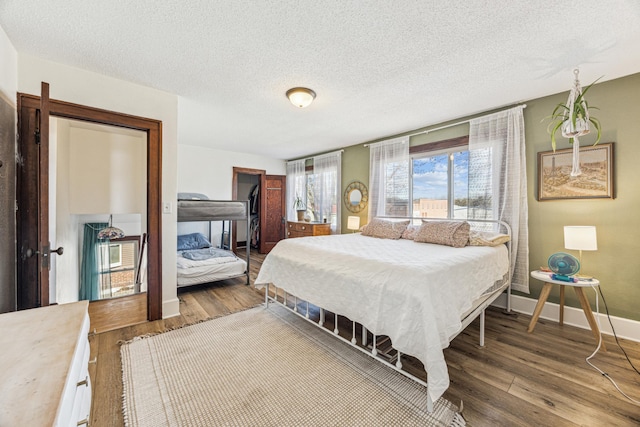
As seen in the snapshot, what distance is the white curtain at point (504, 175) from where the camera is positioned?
2.92 metres

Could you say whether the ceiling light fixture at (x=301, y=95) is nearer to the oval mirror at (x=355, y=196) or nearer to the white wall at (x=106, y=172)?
the white wall at (x=106, y=172)

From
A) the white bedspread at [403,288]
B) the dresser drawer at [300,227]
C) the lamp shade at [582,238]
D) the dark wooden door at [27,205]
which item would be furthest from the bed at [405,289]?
the dresser drawer at [300,227]

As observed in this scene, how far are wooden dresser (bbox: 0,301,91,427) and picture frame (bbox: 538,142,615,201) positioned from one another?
3902 mm

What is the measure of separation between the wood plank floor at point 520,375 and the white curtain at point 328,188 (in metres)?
2.92

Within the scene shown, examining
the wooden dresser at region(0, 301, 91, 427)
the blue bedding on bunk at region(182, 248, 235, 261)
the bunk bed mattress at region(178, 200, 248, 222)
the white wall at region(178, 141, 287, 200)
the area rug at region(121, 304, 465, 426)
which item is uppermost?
the white wall at region(178, 141, 287, 200)

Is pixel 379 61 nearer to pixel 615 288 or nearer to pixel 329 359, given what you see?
pixel 329 359

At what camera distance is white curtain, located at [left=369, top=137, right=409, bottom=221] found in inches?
164

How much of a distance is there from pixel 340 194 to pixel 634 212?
3.90 meters

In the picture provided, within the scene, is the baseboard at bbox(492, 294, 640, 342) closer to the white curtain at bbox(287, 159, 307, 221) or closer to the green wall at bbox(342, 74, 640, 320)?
the green wall at bbox(342, 74, 640, 320)

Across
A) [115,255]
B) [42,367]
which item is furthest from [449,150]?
[115,255]

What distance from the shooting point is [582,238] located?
234 centimetres

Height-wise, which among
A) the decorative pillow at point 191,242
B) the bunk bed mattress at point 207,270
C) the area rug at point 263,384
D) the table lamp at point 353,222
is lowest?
the area rug at point 263,384

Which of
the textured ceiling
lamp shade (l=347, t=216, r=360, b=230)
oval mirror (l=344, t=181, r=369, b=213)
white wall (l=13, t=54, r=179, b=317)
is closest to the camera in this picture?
the textured ceiling

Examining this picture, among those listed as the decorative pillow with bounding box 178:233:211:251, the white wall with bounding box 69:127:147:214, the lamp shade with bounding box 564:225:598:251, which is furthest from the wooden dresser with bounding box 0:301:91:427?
the decorative pillow with bounding box 178:233:211:251
